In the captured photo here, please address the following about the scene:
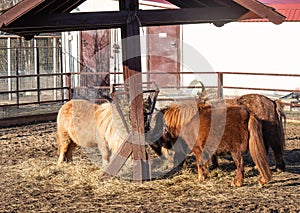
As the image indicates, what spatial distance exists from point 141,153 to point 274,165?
2.28 meters

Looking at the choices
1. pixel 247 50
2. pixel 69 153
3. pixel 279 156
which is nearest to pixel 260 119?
pixel 279 156

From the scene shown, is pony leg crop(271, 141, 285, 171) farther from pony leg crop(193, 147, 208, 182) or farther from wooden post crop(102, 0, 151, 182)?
wooden post crop(102, 0, 151, 182)

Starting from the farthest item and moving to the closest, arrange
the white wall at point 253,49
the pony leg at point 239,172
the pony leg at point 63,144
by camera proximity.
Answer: the white wall at point 253,49, the pony leg at point 63,144, the pony leg at point 239,172

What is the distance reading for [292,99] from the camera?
47.0 ft

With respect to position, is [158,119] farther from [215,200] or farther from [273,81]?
[273,81]

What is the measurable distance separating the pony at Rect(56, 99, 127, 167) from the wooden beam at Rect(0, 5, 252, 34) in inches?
54.9

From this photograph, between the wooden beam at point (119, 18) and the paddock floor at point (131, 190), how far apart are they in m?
1.96

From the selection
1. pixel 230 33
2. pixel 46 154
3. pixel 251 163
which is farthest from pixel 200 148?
pixel 230 33

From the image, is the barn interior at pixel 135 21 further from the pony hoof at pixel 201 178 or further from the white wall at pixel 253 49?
the white wall at pixel 253 49

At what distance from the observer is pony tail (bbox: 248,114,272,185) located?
7027 millimetres

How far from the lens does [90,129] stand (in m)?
8.31

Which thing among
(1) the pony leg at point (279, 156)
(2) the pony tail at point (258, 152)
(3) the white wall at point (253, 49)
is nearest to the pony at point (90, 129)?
(2) the pony tail at point (258, 152)

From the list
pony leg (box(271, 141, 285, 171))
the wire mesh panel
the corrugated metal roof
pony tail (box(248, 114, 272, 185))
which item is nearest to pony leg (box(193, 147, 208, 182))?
pony tail (box(248, 114, 272, 185))

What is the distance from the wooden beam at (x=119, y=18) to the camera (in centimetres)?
664
